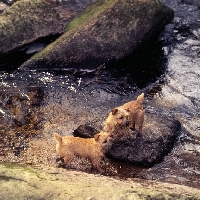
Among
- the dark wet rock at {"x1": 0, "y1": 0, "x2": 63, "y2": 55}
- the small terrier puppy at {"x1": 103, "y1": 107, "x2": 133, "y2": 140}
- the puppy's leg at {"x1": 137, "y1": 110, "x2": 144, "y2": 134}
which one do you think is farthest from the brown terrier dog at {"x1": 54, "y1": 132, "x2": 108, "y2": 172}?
the dark wet rock at {"x1": 0, "y1": 0, "x2": 63, "y2": 55}

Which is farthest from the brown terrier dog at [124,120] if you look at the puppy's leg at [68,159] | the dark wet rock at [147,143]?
the puppy's leg at [68,159]

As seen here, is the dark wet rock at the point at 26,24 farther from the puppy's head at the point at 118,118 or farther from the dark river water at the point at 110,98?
the puppy's head at the point at 118,118

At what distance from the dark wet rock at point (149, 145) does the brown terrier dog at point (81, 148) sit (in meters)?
0.39

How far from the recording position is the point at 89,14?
33.2 ft

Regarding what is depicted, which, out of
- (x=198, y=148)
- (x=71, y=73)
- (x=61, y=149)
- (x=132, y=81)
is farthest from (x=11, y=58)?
(x=198, y=148)

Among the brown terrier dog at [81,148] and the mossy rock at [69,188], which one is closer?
the mossy rock at [69,188]

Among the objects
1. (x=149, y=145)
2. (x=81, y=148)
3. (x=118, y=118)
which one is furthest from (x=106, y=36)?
(x=81, y=148)

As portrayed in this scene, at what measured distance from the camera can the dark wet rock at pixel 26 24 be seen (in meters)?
9.42

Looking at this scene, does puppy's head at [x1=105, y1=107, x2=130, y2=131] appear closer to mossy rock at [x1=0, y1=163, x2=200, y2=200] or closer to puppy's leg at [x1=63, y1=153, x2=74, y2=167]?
puppy's leg at [x1=63, y1=153, x2=74, y2=167]

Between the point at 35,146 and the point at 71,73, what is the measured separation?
2810mm

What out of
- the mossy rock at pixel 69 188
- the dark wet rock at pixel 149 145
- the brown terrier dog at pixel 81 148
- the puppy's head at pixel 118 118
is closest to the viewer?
the mossy rock at pixel 69 188

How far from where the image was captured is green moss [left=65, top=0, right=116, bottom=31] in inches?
381

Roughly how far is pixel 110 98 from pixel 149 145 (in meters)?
1.99

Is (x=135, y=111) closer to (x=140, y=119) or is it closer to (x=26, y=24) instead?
(x=140, y=119)
